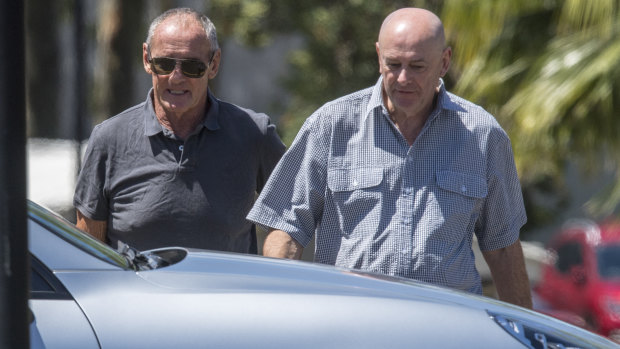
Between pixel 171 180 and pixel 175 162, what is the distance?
0.24 feet

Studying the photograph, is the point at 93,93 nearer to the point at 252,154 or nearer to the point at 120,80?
the point at 120,80

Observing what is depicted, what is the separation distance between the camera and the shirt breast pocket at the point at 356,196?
11.8ft

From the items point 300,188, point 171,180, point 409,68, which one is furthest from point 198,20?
point 409,68

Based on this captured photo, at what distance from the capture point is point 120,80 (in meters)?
13.4

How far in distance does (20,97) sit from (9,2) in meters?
0.17

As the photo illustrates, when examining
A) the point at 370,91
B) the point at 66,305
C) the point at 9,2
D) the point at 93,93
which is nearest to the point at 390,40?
the point at 370,91

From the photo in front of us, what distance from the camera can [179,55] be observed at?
4035 millimetres

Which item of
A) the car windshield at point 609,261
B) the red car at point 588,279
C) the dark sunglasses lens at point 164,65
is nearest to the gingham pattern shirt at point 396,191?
the dark sunglasses lens at point 164,65

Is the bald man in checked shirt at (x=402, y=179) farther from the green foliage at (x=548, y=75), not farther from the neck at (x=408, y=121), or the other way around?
the green foliage at (x=548, y=75)

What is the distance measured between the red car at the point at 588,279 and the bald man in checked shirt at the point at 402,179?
6.90 m

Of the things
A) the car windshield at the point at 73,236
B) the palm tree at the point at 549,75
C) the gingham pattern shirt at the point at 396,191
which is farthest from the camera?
the palm tree at the point at 549,75

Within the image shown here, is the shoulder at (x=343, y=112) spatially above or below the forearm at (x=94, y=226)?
above

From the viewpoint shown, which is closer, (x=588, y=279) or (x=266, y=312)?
(x=266, y=312)

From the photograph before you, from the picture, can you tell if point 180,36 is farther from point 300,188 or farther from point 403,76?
point 403,76
